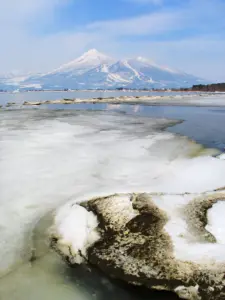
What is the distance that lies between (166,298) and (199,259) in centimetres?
103

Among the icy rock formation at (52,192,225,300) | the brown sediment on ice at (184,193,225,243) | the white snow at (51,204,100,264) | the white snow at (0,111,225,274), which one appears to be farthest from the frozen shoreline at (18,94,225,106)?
the white snow at (51,204,100,264)

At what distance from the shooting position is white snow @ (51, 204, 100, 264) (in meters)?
6.61

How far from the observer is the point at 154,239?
21.7 ft

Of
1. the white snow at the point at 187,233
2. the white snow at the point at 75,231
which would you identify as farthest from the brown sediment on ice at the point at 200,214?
the white snow at the point at 75,231

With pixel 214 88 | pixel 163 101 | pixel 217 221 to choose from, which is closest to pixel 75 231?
pixel 217 221

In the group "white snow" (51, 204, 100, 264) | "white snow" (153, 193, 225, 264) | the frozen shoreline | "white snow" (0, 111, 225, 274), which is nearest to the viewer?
"white snow" (153, 193, 225, 264)

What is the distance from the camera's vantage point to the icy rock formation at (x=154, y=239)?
5.42m

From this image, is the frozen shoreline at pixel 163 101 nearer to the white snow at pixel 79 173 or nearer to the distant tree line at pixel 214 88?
the white snow at pixel 79 173

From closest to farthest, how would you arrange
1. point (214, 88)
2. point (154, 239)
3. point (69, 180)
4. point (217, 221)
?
point (154, 239) → point (217, 221) → point (69, 180) → point (214, 88)

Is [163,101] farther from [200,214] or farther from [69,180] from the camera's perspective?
[200,214]

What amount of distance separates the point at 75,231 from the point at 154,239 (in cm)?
190

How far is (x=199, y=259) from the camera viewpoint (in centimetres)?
577

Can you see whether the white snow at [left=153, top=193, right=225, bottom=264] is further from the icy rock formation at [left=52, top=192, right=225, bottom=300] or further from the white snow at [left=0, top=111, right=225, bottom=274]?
the white snow at [left=0, top=111, right=225, bottom=274]

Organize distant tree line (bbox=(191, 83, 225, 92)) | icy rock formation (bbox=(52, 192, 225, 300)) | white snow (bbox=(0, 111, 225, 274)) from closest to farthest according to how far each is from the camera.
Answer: icy rock formation (bbox=(52, 192, 225, 300)), white snow (bbox=(0, 111, 225, 274)), distant tree line (bbox=(191, 83, 225, 92))
